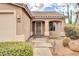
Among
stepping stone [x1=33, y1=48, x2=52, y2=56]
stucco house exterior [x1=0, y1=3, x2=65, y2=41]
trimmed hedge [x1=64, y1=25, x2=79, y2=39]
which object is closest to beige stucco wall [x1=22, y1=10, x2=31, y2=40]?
stucco house exterior [x1=0, y1=3, x2=65, y2=41]

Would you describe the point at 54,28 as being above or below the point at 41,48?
above

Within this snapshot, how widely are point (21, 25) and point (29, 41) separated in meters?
0.28

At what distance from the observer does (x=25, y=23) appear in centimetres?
317

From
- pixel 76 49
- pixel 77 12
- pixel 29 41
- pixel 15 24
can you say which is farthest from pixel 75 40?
pixel 15 24

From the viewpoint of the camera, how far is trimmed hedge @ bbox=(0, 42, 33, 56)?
10.2 feet

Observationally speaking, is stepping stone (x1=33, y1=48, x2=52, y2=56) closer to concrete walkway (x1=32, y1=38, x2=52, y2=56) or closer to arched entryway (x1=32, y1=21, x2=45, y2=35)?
concrete walkway (x1=32, y1=38, x2=52, y2=56)

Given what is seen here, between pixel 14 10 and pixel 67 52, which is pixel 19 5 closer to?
pixel 14 10

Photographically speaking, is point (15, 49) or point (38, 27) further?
point (38, 27)

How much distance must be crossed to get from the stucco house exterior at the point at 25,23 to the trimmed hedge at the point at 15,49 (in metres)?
0.08

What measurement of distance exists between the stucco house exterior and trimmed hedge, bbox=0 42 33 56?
0.08m

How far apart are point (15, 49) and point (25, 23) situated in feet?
1.39

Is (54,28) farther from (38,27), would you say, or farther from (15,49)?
(15,49)

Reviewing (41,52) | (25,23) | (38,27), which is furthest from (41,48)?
(25,23)

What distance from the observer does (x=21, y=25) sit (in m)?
3.17
